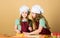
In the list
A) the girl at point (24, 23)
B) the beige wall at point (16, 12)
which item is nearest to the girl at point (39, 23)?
the girl at point (24, 23)

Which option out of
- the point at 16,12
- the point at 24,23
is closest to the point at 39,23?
the point at 24,23

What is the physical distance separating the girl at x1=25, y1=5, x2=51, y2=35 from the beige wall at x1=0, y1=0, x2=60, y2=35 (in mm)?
196

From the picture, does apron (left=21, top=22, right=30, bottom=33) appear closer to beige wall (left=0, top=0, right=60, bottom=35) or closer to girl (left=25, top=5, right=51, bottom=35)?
girl (left=25, top=5, right=51, bottom=35)

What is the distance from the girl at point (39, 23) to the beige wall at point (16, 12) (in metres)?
0.20

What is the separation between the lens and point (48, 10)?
1207 mm

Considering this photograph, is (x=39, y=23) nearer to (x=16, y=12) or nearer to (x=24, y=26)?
(x=24, y=26)

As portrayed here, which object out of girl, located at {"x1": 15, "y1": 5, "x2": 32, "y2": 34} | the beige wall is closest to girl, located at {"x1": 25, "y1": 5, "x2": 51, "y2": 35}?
girl, located at {"x1": 15, "y1": 5, "x2": 32, "y2": 34}

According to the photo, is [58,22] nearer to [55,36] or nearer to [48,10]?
[48,10]

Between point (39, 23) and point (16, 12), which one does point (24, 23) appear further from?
point (16, 12)

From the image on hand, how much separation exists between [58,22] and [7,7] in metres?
0.32

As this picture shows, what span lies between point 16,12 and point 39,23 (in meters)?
0.28

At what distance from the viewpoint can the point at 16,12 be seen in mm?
1231

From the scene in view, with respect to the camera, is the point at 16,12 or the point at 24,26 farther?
the point at 16,12

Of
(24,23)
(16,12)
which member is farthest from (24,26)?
(16,12)
